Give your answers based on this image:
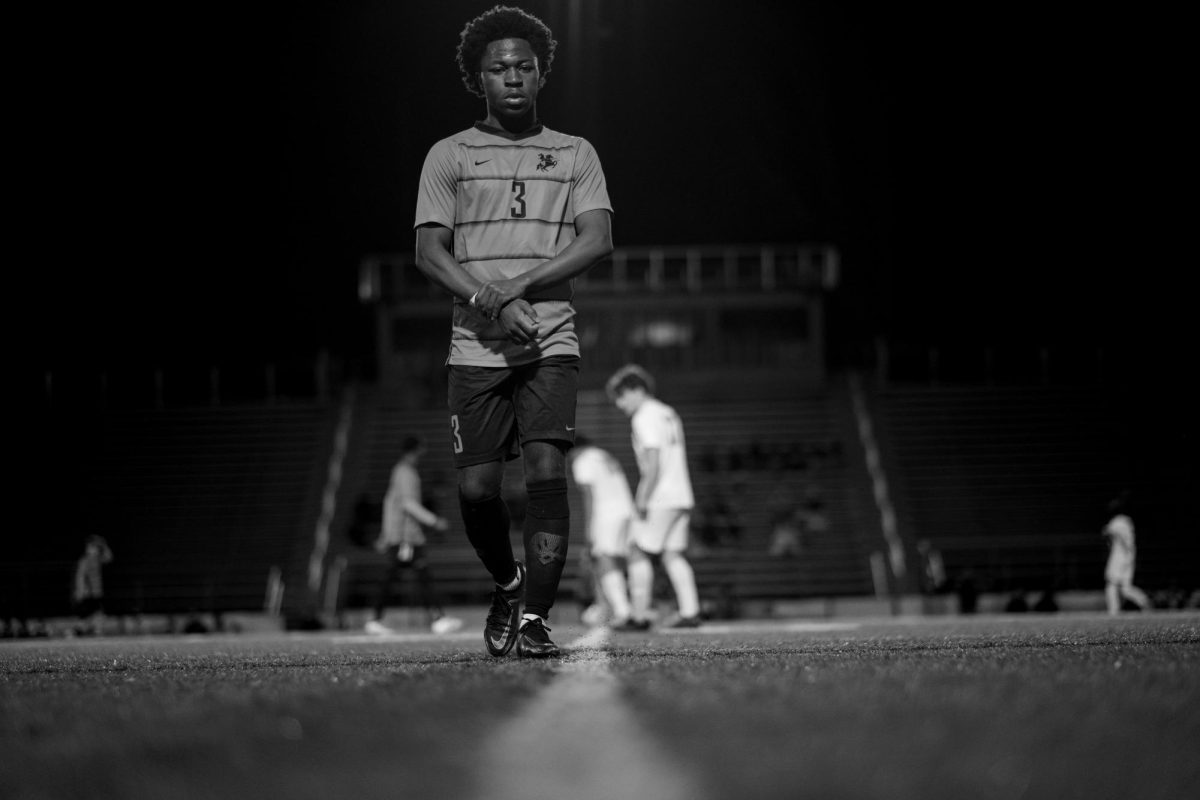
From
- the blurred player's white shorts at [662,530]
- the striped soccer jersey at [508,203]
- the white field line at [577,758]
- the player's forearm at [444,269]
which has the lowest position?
the blurred player's white shorts at [662,530]

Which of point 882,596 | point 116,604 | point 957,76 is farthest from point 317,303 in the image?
point 882,596

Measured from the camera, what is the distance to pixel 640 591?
10469 millimetres

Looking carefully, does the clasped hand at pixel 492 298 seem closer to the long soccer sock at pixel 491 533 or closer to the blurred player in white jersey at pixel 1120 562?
the long soccer sock at pixel 491 533

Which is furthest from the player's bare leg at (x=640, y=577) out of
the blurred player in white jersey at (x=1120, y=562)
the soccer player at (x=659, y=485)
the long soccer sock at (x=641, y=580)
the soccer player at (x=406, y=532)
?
the blurred player in white jersey at (x=1120, y=562)

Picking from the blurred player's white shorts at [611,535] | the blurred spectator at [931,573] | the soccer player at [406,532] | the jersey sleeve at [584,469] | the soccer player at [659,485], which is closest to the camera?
the soccer player at [659,485]

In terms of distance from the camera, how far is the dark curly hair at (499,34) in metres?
4.41

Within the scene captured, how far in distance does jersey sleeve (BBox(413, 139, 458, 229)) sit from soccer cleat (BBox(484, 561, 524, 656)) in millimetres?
1152

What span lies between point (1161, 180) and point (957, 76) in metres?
5.32

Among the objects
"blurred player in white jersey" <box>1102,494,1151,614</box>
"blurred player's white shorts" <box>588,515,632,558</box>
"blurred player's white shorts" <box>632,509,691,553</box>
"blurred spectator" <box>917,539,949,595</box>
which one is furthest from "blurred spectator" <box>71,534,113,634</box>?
"blurred player in white jersey" <box>1102,494,1151,614</box>

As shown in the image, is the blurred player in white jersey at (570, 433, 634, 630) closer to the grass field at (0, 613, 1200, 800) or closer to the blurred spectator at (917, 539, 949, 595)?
the blurred spectator at (917, 539, 949, 595)

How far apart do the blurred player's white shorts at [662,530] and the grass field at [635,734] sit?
7215 mm

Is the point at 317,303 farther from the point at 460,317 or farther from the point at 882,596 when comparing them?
the point at 460,317

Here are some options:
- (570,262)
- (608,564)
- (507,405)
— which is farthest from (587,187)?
(608,564)

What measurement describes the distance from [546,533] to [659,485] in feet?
19.4
